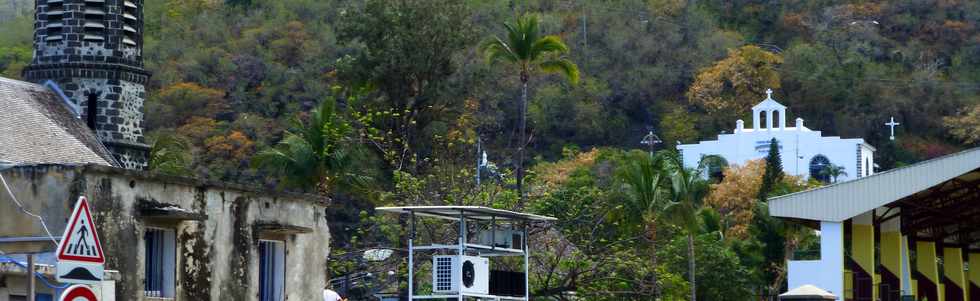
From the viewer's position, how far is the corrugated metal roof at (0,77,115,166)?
22203mm

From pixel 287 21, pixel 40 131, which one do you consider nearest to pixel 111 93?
pixel 40 131

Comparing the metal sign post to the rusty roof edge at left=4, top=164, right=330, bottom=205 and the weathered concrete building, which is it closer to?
the weathered concrete building

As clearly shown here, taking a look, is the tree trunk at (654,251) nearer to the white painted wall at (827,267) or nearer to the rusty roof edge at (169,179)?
Result: the white painted wall at (827,267)

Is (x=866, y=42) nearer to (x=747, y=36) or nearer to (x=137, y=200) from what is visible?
(x=747, y=36)

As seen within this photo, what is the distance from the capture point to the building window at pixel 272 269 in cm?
2241

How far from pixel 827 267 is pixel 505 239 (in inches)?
411

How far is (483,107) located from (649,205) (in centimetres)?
3440

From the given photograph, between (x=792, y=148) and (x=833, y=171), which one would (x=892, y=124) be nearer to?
(x=792, y=148)

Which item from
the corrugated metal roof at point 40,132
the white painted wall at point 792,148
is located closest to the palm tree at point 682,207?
the corrugated metal roof at point 40,132

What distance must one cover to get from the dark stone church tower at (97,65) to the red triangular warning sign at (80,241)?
1925 cm

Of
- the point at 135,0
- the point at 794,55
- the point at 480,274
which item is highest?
the point at 794,55

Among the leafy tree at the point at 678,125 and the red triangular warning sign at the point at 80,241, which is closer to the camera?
the red triangular warning sign at the point at 80,241

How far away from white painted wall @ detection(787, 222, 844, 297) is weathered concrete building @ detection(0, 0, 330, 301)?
14.6m

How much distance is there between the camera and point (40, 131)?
78.9 ft
